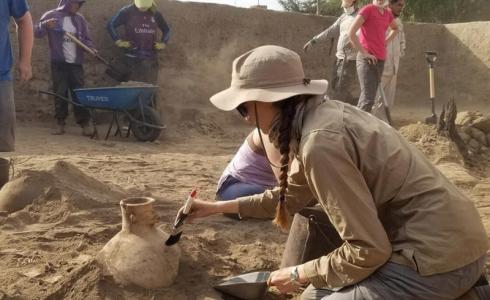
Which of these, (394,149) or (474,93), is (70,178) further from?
(474,93)

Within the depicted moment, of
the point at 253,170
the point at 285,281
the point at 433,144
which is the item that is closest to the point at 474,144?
the point at 433,144

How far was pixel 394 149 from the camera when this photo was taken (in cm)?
204

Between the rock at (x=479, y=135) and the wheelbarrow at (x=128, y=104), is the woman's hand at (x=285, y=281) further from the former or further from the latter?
the rock at (x=479, y=135)

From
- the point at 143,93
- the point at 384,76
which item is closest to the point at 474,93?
the point at 384,76

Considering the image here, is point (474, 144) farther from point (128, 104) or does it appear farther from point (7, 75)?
point (7, 75)

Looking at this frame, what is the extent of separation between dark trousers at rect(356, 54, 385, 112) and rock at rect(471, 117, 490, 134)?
243cm

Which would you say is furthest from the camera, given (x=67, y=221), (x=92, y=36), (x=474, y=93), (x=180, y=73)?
(x=474, y=93)

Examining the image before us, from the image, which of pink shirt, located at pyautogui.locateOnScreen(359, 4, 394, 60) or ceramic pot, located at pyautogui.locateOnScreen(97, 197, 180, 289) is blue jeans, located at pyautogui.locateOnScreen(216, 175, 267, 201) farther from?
pink shirt, located at pyautogui.locateOnScreen(359, 4, 394, 60)

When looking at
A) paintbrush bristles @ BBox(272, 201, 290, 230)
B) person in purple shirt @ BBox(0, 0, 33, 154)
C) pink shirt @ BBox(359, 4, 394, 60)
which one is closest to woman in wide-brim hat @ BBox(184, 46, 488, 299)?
paintbrush bristles @ BBox(272, 201, 290, 230)

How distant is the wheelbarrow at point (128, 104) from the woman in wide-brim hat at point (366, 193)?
17.9 feet

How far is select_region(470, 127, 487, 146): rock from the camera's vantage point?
8156mm

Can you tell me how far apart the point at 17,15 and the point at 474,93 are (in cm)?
951

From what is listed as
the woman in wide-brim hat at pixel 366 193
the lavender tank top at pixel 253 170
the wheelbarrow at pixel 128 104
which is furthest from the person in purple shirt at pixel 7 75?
the wheelbarrow at pixel 128 104

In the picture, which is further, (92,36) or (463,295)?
(92,36)
